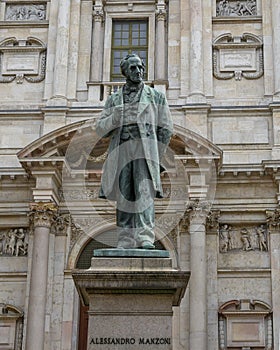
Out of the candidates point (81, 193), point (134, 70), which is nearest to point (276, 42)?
point (81, 193)

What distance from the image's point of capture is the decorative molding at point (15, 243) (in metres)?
20.6

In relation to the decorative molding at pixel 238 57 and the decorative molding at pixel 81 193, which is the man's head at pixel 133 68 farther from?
the decorative molding at pixel 238 57

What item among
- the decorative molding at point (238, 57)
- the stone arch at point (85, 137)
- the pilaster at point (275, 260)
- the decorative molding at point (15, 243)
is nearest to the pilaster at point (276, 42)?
the decorative molding at point (238, 57)

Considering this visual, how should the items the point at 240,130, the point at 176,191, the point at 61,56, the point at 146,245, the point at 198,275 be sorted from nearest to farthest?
the point at 146,245, the point at 198,275, the point at 176,191, the point at 240,130, the point at 61,56

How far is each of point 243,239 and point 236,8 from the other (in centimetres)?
709

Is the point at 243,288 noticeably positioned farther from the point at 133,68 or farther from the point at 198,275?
the point at 133,68

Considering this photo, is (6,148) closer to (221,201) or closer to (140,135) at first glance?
(221,201)

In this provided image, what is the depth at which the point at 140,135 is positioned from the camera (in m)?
8.64

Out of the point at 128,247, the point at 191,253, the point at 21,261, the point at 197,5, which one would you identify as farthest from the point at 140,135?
the point at 197,5

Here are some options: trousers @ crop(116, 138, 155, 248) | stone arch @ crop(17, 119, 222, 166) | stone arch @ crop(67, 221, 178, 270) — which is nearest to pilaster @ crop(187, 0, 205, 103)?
stone arch @ crop(17, 119, 222, 166)

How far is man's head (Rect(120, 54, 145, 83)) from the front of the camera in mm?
8844

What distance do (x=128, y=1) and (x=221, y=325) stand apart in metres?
9.83

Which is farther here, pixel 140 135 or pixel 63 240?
pixel 63 240

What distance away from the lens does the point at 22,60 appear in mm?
22500
